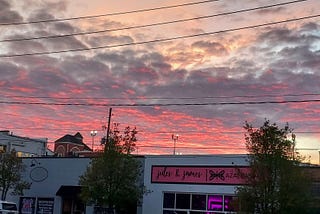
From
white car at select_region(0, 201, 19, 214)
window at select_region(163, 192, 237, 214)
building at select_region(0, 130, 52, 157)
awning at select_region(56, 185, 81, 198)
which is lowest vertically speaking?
white car at select_region(0, 201, 19, 214)

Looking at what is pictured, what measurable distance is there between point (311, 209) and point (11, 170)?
78.2 feet

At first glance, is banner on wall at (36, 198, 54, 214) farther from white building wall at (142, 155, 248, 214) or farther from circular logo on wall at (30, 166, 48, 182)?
white building wall at (142, 155, 248, 214)

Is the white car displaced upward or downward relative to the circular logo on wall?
downward

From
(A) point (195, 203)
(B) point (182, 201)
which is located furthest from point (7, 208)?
(A) point (195, 203)

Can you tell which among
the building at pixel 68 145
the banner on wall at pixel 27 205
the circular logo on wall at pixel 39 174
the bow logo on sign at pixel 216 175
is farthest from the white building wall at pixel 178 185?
the building at pixel 68 145

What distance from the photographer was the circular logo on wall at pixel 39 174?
42812 mm

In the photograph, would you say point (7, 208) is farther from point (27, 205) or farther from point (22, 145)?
point (22, 145)

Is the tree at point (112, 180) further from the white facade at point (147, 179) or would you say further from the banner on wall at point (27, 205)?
the banner on wall at point (27, 205)

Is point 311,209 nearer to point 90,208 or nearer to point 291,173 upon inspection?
point 291,173

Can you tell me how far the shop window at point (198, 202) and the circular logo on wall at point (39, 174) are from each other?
1284 centimetres

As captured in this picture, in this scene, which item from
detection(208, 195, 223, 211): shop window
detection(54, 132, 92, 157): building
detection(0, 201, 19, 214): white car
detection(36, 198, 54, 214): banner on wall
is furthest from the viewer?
detection(54, 132, 92, 157): building

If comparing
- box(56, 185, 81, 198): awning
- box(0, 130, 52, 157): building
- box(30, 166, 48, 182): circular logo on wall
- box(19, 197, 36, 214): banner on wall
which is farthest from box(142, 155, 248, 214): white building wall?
box(0, 130, 52, 157): building

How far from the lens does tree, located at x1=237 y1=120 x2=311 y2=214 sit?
2505cm

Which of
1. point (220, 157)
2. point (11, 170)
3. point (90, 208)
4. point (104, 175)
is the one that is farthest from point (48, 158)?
point (220, 157)
